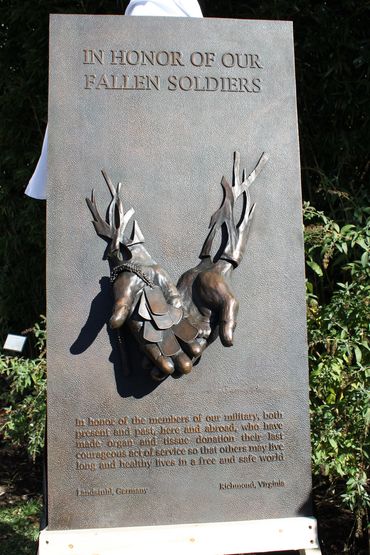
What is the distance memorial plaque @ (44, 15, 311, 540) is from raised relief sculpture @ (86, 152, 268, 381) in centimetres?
3

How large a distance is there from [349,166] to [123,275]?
2.52 m

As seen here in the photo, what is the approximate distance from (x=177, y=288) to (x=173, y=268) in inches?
3.9

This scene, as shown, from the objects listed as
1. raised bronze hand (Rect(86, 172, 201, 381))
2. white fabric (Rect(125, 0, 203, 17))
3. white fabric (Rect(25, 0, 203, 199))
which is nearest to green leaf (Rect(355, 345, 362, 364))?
raised bronze hand (Rect(86, 172, 201, 381))

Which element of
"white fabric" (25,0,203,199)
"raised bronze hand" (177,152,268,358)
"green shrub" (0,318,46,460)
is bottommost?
"green shrub" (0,318,46,460)

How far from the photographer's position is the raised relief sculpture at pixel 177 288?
2.98 m

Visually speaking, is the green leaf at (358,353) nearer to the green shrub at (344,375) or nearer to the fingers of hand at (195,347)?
the green shrub at (344,375)

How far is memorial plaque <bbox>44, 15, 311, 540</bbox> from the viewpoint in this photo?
3105mm

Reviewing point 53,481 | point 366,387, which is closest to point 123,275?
point 53,481

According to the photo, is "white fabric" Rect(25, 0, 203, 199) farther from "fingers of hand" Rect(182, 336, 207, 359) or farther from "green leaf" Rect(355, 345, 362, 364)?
"green leaf" Rect(355, 345, 362, 364)

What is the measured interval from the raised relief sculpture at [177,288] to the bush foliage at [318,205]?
837 mm

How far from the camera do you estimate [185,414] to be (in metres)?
3.17

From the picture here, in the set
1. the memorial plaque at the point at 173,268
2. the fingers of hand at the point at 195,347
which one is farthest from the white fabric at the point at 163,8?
the fingers of hand at the point at 195,347

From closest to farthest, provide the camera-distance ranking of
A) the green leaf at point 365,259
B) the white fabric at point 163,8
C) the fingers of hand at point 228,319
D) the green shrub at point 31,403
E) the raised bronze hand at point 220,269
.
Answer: the fingers of hand at point 228,319 < the raised bronze hand at point 220,269 < the white fabric at point 163,8 < the green leaf at point 365,259 < the green shrub at point 31,403

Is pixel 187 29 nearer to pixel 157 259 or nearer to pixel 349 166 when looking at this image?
pixel 157 259
